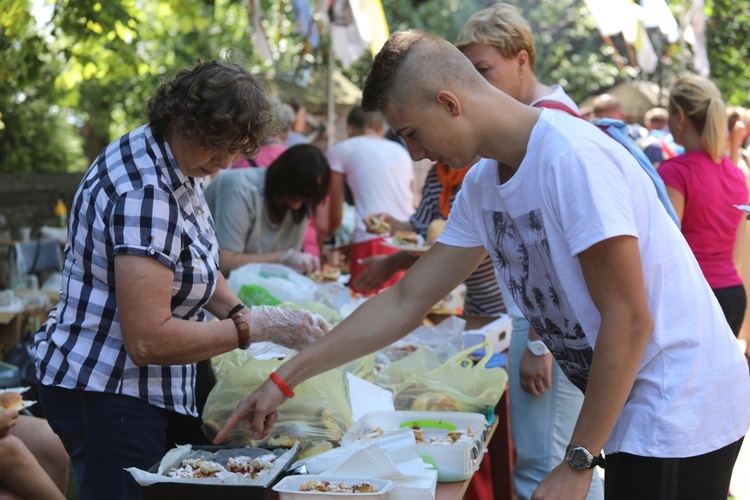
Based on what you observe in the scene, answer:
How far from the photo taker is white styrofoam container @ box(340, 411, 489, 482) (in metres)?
2.01

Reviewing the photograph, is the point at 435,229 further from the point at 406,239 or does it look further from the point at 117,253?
the point at 117,253

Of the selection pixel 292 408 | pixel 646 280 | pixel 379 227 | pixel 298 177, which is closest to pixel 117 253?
pixel 292 408

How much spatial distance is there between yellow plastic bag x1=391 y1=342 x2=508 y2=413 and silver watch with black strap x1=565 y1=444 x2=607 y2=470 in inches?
36.5

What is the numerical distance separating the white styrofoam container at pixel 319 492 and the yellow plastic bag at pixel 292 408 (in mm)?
332

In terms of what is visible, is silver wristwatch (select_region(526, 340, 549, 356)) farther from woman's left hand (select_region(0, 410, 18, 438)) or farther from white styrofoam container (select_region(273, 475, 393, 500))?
woman's left hand (select_region(0, 410, 18, 438))

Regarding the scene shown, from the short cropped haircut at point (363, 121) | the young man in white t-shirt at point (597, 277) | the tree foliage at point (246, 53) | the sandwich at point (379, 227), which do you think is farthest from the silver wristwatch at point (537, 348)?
the tree foliage at point (246, 53)

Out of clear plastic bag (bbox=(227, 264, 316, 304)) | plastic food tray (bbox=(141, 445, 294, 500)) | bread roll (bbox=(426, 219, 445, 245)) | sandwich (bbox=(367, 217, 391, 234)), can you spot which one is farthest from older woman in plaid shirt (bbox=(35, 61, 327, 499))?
sandwich (bbox=(367, 217, 391, 234))

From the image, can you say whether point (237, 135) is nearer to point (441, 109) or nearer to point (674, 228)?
point (441, 109)

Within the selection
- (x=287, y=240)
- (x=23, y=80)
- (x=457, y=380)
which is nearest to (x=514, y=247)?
(x=457, y=380)

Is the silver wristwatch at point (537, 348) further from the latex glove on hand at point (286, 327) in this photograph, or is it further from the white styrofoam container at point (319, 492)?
the white styrofoam container at point (319, 492)

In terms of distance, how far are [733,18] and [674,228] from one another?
14764 millimetres

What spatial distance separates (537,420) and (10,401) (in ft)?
6.42

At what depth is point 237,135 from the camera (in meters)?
2.05

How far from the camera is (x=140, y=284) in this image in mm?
1892
